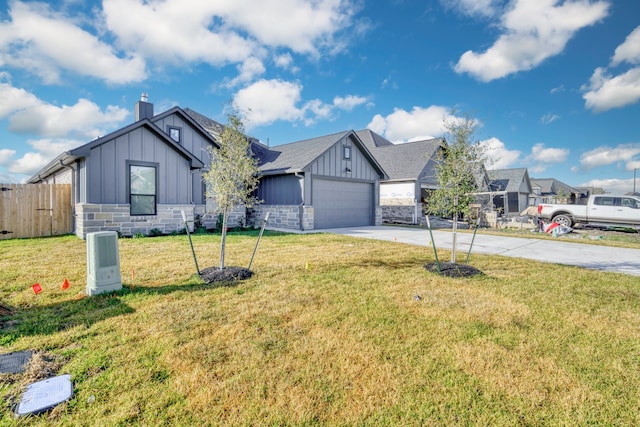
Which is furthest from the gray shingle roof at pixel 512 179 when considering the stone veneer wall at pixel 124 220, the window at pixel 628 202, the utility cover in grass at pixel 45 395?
the utility cover in grass at pixel 45 395

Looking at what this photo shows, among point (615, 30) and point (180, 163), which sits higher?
point (615, 30)

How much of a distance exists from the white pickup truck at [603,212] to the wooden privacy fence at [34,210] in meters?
22.7

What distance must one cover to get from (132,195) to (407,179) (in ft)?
51.2

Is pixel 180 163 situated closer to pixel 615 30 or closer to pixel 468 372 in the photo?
pixel 468 372

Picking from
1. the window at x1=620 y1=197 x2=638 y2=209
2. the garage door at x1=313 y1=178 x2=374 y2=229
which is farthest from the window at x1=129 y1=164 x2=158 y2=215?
the window at x1=620 y1=197 x2=638 y2=209

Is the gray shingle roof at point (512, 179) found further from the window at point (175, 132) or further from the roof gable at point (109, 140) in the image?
the roof gable at point (109, 140)

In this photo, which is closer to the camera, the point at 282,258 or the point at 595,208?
the point at 282,258

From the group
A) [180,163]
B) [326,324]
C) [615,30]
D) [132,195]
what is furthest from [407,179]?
[326,324]

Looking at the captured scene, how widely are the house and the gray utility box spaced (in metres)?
6.05

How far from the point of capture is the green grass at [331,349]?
1973 mm

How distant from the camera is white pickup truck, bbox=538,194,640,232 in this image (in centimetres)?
1428

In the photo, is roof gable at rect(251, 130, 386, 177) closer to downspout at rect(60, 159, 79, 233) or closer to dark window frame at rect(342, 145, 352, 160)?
dark window frame at rect(342, 145, 352, 160)

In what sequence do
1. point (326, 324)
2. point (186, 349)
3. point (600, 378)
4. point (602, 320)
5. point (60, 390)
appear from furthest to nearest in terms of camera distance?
point (602, 320), point (326, 324), point (186, 349), point (600, 378), point (60, 390)

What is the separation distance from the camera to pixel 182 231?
11.6 metres
